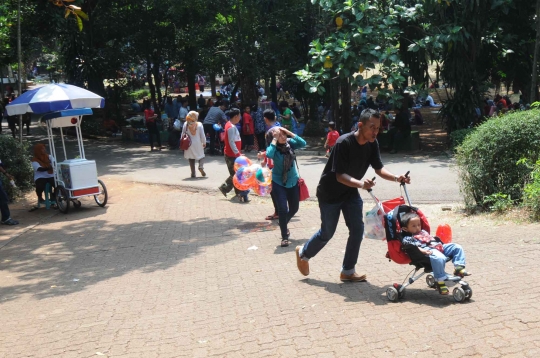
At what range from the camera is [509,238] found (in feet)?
24.2

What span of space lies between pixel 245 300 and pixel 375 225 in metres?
1.46

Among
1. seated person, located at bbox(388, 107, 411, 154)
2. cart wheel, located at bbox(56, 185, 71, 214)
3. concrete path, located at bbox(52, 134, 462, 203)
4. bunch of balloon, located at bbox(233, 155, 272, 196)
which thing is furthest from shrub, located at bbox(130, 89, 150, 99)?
bunch of balloon, located at bbox(233, 155, 272, 196)

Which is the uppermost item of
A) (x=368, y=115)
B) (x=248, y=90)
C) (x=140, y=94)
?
(x=140, y=94)

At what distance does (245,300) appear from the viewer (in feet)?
20.0

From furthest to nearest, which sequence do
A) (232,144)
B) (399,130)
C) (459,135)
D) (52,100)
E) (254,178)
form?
(399,130) → (459,135) → (232,144) → (52,100) → (254,178)

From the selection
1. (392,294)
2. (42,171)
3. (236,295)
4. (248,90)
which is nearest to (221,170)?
(42,171)

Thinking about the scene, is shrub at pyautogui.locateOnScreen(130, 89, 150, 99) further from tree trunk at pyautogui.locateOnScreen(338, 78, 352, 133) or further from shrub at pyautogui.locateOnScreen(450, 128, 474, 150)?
shrub at pyautogui.locateOnScreen(450, 128, 474, 150)

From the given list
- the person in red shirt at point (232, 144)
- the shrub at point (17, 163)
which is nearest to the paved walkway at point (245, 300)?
the person in red shirt at point (232, 144)

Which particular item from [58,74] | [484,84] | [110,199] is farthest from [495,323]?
[58,74]

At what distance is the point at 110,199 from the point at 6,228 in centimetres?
275

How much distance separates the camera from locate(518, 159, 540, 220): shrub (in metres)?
7.96

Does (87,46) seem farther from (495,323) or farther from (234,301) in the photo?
Result: (495,323)

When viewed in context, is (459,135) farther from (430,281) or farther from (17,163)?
(430,281)

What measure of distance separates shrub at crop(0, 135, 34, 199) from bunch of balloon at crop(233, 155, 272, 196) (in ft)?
19.5
